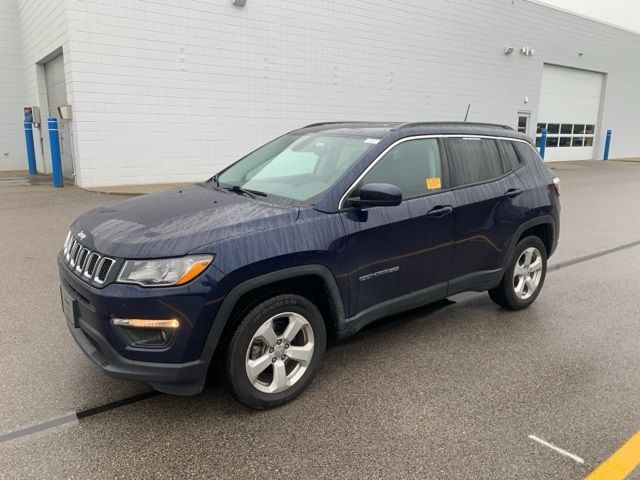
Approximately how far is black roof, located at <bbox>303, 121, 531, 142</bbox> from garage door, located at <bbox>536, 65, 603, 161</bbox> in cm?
2307

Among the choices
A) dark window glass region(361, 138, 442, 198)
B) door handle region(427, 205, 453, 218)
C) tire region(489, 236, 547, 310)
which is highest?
dark window glass region(361, 138, 442, 198)

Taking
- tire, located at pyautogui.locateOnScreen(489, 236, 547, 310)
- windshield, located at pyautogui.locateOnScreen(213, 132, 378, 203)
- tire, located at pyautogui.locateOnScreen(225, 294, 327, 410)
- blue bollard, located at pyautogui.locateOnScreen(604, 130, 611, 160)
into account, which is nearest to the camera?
tire, located at pyautogui.locateOnScreen(225, 294, 327, 410)

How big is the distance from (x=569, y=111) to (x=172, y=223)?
2837 centimetres

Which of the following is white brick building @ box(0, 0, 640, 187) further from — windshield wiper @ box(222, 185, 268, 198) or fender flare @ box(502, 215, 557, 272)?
fender flare @ box(502, 215, 557, 272)

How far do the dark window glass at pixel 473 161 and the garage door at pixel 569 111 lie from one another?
909 inches

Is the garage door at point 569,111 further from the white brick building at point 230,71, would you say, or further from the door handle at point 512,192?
the door handle at point 512,192

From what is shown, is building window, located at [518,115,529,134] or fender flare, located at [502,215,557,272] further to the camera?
building window, located at [518,115,529,134]

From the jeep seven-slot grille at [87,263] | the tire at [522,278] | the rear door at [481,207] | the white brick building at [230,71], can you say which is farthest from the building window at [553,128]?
the jeep seven-slot grille at [87,263]

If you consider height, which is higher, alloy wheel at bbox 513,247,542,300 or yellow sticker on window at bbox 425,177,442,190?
yellow sticker on window at bbox 425,177,442,190

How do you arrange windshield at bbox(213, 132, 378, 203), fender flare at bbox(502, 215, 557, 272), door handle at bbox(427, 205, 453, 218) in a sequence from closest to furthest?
1. windshield at bbox(213, 132, 378, 203)
2. door handle at bbox(427, 205, 453, 218)
3. fender flare at bbox(502, 215, 557, 272)

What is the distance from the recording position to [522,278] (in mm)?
4953

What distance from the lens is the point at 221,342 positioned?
3012 millimetres

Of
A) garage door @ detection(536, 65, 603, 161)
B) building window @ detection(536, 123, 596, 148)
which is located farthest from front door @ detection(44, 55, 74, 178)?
garage door @ detection(536, 65, 603, 161)

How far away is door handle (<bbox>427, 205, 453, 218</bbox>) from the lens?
3.86 meters
